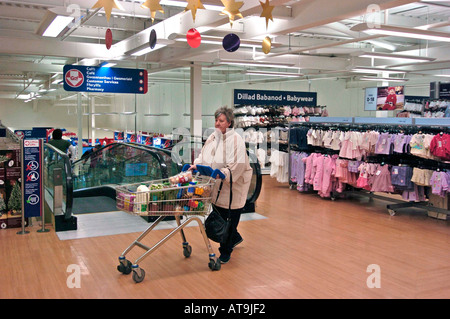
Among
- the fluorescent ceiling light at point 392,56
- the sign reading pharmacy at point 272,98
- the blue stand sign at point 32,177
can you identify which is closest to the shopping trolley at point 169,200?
the blue stand sign at point 32,177

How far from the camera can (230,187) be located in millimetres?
5051

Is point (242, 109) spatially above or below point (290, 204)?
above

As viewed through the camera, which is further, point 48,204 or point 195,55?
point 195,55

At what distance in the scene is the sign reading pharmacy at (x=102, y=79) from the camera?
10.3 meters

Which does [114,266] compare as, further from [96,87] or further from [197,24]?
[96,87]

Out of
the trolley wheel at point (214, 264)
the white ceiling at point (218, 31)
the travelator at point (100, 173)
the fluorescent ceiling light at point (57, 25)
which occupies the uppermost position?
the white ceiling at point (218, 31)

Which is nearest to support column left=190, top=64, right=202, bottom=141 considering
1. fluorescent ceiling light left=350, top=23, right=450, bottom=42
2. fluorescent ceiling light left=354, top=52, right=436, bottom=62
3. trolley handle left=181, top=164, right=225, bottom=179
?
fluorescent ceiling light left=354, top=52, right=436, bottom=62

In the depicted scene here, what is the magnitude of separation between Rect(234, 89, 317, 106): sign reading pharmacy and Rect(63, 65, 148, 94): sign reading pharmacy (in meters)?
4.35

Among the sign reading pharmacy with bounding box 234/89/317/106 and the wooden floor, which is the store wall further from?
the wooden floor

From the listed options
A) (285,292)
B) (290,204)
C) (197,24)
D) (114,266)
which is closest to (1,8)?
(197,24)

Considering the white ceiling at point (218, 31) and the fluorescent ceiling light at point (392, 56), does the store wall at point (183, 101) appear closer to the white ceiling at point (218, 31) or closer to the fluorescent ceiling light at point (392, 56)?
the white ceiling at point (218, 31)

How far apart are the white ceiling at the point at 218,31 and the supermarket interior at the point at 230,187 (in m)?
0.04

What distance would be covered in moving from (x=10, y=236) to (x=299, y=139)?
6512mm
